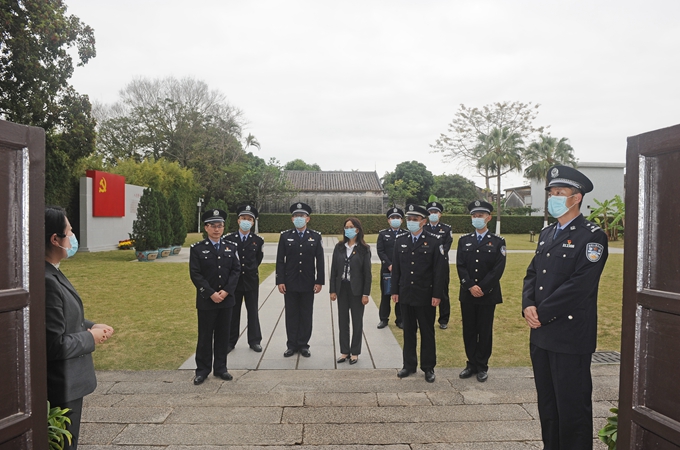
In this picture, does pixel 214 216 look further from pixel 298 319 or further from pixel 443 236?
pixel 443 236

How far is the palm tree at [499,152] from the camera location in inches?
1422

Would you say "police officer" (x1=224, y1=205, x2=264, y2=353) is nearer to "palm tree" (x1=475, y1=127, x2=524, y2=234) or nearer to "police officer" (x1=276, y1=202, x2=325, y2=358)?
"police officer" (x1=276, y1=202, x2=325, y2=358)

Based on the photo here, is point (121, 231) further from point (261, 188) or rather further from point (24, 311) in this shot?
point (24, 311)

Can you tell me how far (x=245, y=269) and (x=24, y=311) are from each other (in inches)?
164

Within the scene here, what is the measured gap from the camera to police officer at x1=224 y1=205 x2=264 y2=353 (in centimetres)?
585

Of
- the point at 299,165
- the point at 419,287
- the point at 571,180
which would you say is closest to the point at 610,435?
the point at 571,180

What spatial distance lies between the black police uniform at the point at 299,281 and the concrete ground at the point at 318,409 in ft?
1.38

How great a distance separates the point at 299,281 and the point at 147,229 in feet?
40.2

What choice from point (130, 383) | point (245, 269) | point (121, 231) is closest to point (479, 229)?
point (245, 269)

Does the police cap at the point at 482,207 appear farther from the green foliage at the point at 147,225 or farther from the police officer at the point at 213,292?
the green foliage at the point at 147,225

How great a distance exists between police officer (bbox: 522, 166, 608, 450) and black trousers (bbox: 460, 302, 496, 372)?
5.37 ft

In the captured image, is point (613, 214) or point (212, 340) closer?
point (212, 340)

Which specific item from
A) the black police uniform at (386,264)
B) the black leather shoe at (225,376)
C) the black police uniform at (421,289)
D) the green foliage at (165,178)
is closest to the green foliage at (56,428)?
the black leather shoe at (225,376)

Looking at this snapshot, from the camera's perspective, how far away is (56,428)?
6.98 ft
